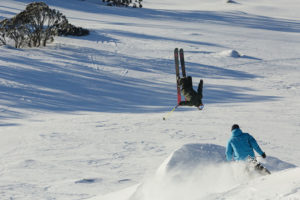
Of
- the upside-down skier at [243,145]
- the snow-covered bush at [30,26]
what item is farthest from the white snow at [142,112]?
the snow-covered bush at [30,26]

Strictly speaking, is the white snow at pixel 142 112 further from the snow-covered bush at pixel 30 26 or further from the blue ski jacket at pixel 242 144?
the snow-covered bush at pixel 30 26

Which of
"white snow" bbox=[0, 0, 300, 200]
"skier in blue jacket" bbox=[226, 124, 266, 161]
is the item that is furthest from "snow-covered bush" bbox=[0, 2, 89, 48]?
"skier in blue jacket" bbox=[226, 124, 266, 161]

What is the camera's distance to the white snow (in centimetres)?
739

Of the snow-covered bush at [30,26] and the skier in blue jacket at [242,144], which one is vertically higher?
the snow-covered bush at [30,26]

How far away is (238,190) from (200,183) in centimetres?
180

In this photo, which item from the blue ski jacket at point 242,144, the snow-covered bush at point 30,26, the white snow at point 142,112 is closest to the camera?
the blue ski jacket at point 242,144

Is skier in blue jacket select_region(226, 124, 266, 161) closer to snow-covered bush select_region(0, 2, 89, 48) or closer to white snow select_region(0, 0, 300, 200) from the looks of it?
white snow select_region(0, 0, 300, 200)

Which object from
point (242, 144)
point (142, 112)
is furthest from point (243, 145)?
point (142, 112)

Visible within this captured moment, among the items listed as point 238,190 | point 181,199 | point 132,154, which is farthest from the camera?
point 132,154

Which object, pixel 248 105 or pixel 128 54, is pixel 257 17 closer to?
pixel 128 54

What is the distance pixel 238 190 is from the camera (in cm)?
525

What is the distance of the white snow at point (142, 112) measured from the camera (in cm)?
739

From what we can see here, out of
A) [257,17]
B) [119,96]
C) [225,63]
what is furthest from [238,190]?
[257,17]

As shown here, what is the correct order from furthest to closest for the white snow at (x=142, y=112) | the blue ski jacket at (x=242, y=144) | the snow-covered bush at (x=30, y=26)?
1. the snow-covered bush at (x=30, y=26)
2. the white snow at (x=142, y=112)
3. the blue ski jacket at (x=242, y=144)
